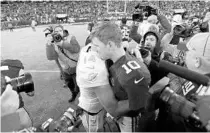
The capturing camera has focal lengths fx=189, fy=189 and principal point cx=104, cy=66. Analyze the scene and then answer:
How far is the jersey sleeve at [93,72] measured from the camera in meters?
1.72

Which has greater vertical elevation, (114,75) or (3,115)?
(114,75)

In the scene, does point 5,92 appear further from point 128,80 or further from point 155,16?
point 155,16

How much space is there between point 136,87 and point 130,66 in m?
0.19

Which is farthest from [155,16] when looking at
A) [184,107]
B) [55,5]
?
[55,5]

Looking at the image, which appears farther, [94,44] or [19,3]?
[19,3]

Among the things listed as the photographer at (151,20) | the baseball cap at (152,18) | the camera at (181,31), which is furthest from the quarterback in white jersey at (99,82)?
the baseball cap at (152,18)

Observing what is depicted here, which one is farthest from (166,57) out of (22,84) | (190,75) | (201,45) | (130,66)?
(22,84)

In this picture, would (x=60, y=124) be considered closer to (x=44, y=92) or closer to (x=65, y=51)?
(x=65, y=51)

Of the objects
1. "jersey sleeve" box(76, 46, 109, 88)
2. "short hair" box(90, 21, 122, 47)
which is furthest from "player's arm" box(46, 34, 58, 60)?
"short hair" box(90, 21, 122, 47)

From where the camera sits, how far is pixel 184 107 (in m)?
1.11

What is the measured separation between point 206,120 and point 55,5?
3222cm

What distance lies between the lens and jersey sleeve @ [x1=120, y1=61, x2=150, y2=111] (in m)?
1.55

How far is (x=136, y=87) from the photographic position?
155 centimetres

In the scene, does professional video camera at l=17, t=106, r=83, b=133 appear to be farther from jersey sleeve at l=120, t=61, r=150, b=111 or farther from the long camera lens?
jersey sleeve at l=120, t=61, r=150, b=111
